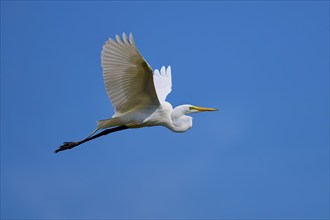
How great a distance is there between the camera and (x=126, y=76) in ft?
28.6

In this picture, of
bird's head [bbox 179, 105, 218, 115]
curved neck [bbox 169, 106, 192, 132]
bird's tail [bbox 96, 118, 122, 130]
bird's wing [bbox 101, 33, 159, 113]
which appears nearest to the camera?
bird's wing [bbox 101, 33, 159, 113]

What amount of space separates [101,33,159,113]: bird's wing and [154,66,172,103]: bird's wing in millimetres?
1417

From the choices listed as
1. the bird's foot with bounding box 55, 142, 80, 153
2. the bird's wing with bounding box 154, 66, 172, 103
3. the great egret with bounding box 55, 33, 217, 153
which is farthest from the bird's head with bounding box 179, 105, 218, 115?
the bird's foot with bounding box 55, 142, 80, 153

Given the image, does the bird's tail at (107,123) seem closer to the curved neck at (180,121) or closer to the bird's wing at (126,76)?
the bird's wing at (126,76)

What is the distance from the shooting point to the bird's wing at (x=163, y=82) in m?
10.8

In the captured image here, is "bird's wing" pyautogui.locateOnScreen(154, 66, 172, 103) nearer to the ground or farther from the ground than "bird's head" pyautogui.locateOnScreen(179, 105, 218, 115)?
farther from the ground

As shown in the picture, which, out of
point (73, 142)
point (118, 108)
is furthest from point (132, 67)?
point (73, 142)

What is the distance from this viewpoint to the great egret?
8328 mm

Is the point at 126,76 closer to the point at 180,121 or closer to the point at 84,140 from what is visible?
the point at 180,121

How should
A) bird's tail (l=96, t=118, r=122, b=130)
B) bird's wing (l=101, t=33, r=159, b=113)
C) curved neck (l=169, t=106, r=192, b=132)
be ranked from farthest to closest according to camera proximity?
curved neck (l=169, t=106, r=192, b=132)
bird's tail (l=96, t=118, r=122, b=130)
bird's wing (l=101, t=33, r=159, b=113)

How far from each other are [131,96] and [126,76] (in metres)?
0.50

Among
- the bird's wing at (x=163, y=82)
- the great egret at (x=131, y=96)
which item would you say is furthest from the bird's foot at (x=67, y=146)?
the bird's wing at (x=163, y=82)

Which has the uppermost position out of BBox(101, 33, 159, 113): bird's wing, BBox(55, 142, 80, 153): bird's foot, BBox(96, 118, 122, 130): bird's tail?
BBox(101, 33, 159, 113): bird's wing

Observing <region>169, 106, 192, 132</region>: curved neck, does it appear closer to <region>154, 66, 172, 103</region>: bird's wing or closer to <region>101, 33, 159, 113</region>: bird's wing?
<region>101, 33, 159, 113</region>: bird's wing
